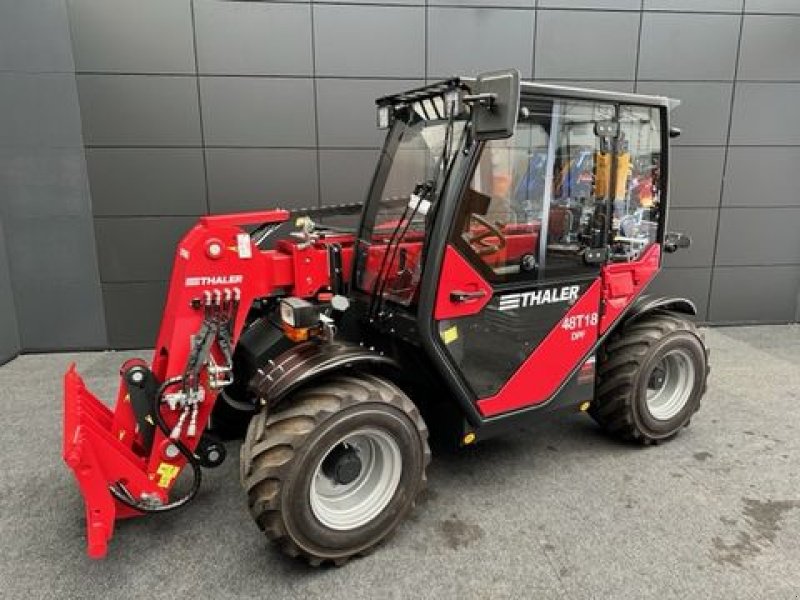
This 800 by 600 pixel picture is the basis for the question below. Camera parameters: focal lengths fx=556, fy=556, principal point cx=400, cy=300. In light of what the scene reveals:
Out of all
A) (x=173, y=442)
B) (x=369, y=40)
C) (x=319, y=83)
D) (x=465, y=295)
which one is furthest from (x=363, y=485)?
(x=369, y=40)

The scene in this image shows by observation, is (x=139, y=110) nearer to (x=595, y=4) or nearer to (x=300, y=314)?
(x=300, y=314)

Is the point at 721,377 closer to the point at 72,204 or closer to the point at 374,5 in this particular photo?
the point at 374,5

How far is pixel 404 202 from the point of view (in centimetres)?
289

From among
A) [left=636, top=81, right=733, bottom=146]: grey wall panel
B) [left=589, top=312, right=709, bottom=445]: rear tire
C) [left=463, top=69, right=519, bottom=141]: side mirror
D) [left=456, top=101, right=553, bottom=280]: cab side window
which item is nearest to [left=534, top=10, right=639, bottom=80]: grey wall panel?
[left=636, top=81, right=733, bottom=146]: grey wall panel

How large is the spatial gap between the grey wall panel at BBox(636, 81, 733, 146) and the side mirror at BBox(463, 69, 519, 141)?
4054 mm

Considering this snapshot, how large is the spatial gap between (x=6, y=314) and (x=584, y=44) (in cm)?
601

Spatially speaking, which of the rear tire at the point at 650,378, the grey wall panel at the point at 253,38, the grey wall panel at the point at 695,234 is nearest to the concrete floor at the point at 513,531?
the rear tire at the point at 650,378

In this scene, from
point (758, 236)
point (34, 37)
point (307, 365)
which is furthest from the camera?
point (758, 236)

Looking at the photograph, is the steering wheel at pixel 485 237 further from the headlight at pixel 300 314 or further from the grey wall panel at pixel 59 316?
the grey wall panel at pixel 59 316

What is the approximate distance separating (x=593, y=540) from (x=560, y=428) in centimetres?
118

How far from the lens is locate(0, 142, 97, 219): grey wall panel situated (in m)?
5.00

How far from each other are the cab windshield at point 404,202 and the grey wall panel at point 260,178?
7.72 feet

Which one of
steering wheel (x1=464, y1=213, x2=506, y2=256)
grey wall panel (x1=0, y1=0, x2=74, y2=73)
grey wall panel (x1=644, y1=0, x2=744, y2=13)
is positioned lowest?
steering wheel (x1=464, y1=213, x2=506, y2=256)

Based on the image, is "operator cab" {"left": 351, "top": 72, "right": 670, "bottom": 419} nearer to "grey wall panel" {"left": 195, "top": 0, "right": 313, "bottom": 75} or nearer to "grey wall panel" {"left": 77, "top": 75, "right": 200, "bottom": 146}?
"grey wall panel" {"left": 195, "top": 0, "right": 313, "bottom": 75}
